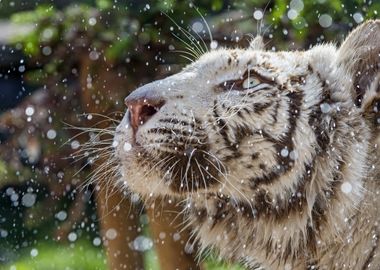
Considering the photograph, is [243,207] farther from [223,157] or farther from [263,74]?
[263,74]

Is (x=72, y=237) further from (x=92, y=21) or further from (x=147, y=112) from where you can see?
(x=147, y=112)

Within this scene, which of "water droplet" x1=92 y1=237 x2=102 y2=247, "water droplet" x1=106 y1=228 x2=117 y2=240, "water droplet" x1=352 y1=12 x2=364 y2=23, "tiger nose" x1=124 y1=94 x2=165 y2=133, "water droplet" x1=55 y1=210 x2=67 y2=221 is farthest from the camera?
"water droplet" x1=92 y1=237 x2=102 y2=247

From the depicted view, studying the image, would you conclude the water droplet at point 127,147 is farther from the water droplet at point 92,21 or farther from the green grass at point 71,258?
the green grass at point 71,258

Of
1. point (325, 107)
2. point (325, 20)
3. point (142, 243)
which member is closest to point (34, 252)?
point (142, 243)

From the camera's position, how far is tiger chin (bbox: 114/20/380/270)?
9.06 feet

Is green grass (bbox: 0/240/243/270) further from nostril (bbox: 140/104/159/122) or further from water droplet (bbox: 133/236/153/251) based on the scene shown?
nostril (bbox: 140/104/159/122)

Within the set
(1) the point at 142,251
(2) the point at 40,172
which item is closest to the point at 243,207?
(1) the point at 142,251

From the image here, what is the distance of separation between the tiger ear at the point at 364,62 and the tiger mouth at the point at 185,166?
0.45 meters

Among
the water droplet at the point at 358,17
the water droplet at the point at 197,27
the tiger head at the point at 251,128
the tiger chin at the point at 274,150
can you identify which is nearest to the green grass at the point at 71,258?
the water droplet at the point at 197,27

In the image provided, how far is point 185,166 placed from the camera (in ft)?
9.14

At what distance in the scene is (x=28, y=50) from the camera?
185 inches

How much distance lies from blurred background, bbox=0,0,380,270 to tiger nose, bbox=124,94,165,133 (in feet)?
3.46

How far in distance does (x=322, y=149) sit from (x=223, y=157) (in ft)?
0.92

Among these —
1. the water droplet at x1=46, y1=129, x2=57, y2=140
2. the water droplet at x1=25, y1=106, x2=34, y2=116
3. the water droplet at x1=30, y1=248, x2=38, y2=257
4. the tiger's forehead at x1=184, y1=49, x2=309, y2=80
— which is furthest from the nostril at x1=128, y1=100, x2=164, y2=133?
the water droplet at x1=30, y1=248, x2=38, y2=257
